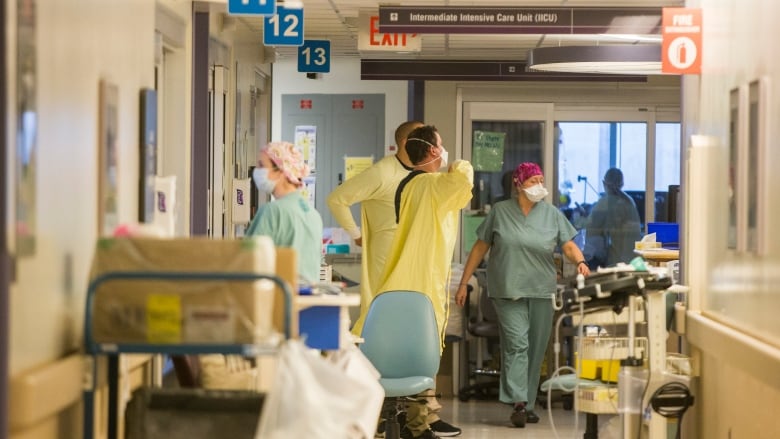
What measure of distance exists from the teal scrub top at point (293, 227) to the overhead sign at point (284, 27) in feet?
9.70

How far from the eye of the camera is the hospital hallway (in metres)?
8.16

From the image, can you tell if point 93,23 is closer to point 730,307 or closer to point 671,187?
point 730,307

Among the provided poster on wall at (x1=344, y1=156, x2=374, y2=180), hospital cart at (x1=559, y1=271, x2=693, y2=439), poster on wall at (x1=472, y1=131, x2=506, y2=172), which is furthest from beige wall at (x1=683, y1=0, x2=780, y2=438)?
poster on wall at (x1=344, y1=156, x2=374, y2=180)

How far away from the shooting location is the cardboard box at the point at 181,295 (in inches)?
131

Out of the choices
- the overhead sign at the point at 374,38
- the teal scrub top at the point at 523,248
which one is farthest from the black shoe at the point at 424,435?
the overhead sign at the point at 374,38

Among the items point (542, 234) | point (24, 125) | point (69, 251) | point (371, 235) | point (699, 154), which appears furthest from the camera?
point (542, 234)

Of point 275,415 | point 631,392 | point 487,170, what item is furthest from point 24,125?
point 487,170

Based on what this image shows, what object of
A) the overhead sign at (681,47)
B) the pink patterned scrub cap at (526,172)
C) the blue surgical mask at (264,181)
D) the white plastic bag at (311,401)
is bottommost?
the white plastic bag at (311,401)

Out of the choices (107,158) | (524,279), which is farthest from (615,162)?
(107,158)

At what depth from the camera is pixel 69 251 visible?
3539 mm

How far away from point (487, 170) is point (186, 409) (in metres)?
8.48

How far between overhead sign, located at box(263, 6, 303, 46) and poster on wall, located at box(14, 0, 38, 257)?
5.09m

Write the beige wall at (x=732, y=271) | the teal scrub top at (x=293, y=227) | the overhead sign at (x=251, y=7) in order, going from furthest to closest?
the overhead sign at (x=251, y=7)
the teal scrub top at (x=293, y=227)
the beige wall at (x=732, y=271)

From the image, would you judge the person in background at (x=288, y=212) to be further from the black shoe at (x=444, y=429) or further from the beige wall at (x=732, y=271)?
the black shoe at (x=444, y=429)
